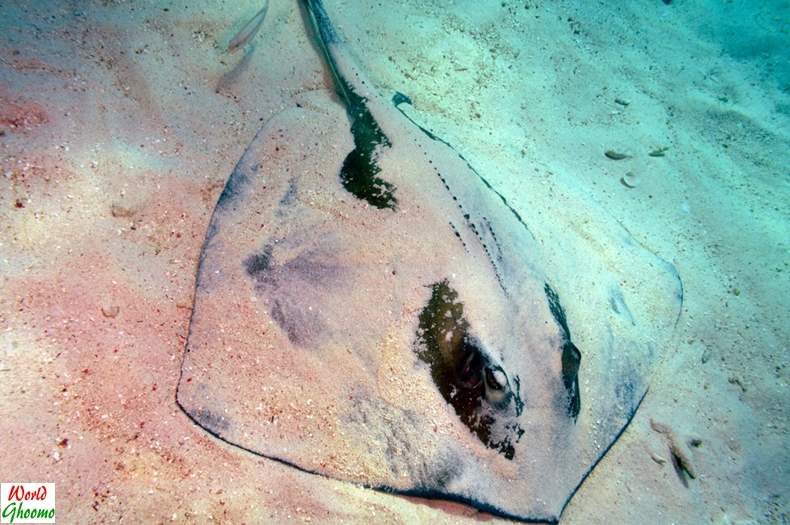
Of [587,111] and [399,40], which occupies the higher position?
[587,111]

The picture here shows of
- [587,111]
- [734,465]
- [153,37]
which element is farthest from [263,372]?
[587,111]

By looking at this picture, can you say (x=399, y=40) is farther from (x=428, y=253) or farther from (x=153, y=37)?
(x=428, y=253)

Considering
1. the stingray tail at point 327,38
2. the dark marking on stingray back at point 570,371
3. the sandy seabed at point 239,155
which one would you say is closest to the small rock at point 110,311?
the sandy seabed at point 239,155

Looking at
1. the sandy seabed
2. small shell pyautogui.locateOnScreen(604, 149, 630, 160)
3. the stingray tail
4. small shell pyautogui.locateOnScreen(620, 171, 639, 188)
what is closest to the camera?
the sandy seabed

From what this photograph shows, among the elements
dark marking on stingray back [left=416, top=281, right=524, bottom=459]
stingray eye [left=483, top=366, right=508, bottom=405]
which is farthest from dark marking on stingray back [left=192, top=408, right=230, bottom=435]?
stingray eye [left=483, top=366, right=508, bottom=405]

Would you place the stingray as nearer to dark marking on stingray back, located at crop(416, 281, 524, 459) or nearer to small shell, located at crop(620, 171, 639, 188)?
dark marking on stingray back, located at crop(416, 281, 524, 459)
